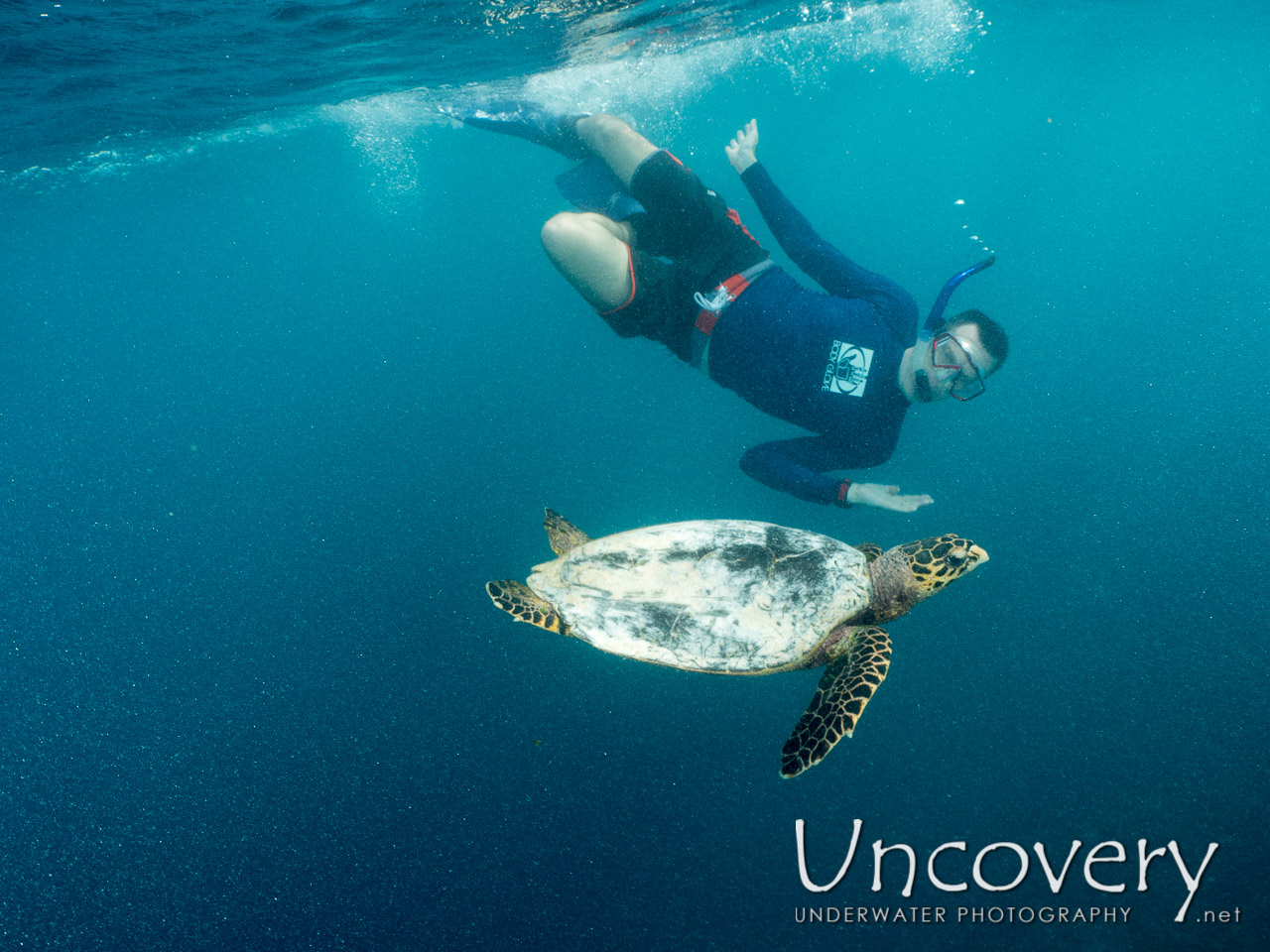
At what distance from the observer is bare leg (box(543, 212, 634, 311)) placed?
2828 millimetres

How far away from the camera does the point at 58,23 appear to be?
17.5 ft

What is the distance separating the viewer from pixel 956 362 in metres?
2.78

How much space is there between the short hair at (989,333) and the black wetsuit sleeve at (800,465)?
95cm

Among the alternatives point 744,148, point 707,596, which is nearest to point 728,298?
point 744,148

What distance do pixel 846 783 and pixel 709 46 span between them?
51.7ft

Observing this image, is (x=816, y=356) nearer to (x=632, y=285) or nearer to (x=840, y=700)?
(x=632, y=285)

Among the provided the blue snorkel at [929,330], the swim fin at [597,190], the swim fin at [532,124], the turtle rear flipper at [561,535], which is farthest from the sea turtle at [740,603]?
the swim fin at [532,124]

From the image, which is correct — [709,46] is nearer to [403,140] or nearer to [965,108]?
[403,140]

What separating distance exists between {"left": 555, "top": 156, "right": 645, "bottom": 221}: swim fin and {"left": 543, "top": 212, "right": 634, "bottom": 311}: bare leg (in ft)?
1.05

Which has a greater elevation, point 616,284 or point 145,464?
point 616,284

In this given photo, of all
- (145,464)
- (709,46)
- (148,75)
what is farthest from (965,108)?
(145,464)

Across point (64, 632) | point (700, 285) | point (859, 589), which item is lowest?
point (64, 632)

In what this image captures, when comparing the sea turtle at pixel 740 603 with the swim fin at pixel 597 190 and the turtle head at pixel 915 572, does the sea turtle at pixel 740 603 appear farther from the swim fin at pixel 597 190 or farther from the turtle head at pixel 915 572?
the swim fin at pixel 597 190

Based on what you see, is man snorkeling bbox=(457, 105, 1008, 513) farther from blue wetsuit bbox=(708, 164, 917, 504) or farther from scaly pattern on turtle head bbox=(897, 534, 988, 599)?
scaly pattern on turtle head bbox=(897, 534, 988, 599)
